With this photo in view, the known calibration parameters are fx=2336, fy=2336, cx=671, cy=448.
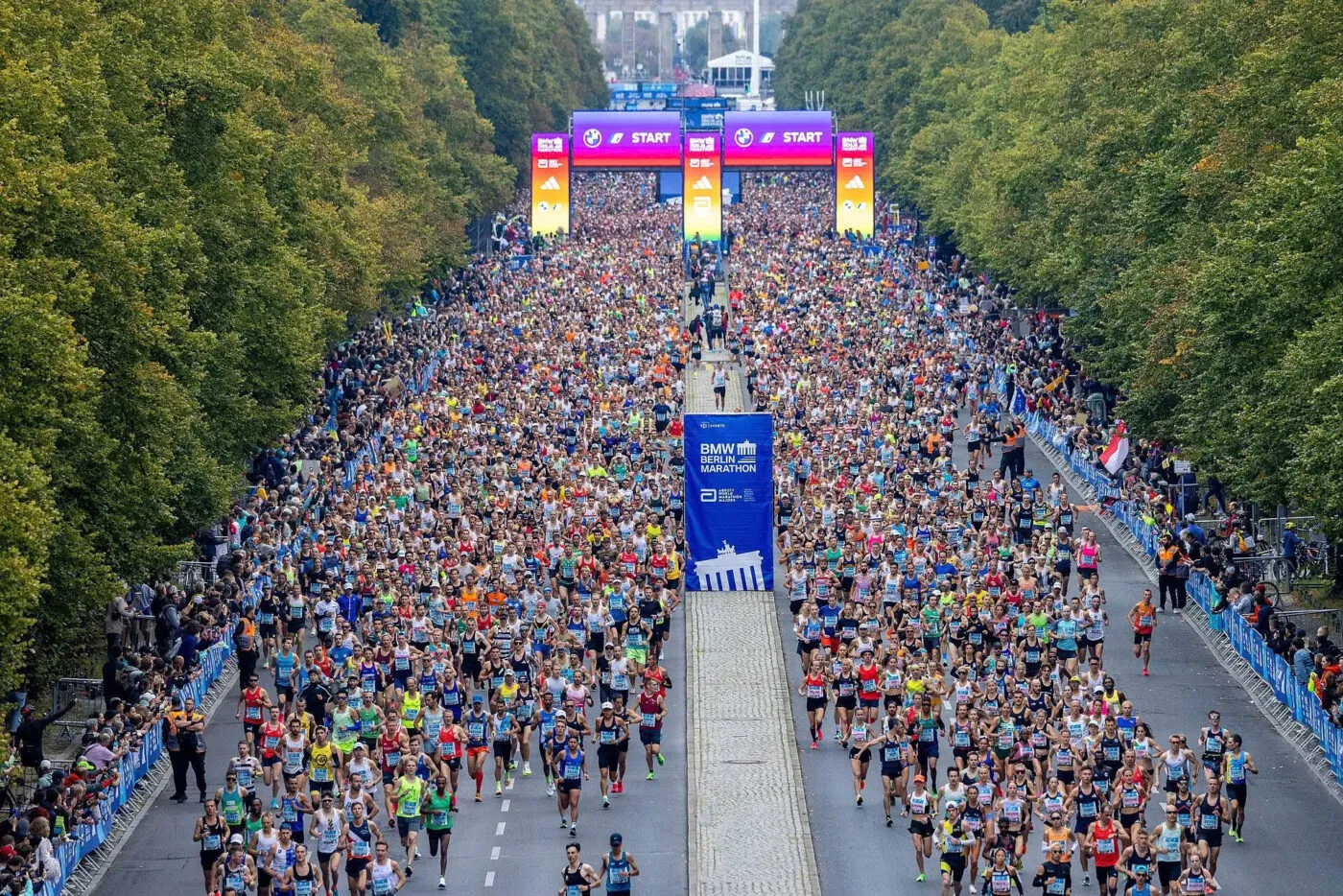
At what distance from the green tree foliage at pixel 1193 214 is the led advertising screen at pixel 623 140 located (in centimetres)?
1349

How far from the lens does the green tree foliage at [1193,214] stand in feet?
107

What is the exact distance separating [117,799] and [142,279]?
9024 millimetres

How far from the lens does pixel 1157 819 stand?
87.4ft

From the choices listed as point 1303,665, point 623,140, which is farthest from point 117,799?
point 623,140

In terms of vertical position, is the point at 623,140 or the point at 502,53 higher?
the point at 502,53

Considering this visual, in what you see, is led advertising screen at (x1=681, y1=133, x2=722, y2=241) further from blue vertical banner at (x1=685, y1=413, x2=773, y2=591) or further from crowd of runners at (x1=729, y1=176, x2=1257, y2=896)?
blue vertical banner at (x1=685, y1=413, x2=773, y2=591)

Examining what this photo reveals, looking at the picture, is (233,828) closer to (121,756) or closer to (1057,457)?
(121,756)

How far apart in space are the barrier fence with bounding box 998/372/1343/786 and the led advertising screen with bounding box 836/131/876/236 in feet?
136

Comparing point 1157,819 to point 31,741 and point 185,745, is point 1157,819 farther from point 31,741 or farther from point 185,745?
point 31,741

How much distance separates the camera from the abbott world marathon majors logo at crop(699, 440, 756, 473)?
124 ft

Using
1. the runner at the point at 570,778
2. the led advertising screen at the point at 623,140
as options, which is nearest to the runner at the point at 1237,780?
the runner at the point at 570,778

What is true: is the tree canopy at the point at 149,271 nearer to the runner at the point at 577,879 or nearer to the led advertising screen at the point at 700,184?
the runner at the point at 577,879

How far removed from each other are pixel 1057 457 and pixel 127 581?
996 inches

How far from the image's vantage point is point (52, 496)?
28.5 metres
